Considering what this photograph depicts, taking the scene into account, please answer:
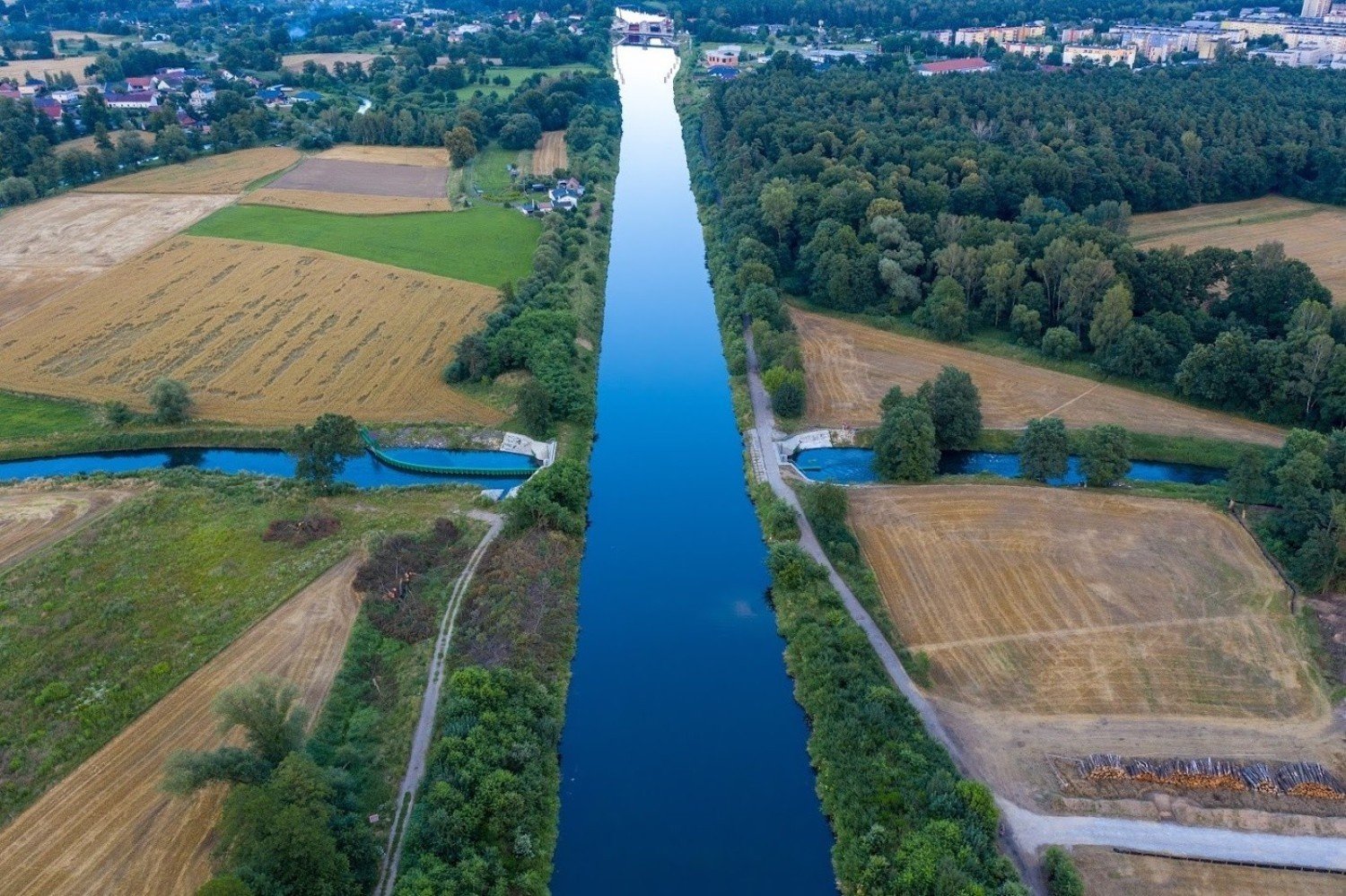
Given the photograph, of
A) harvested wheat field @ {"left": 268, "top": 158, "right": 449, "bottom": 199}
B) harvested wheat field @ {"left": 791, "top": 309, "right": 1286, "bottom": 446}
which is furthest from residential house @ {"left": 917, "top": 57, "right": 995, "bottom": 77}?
harvested wheat field @ {"left": 791, "top": 309, "right": 1286, "bottom": 446}

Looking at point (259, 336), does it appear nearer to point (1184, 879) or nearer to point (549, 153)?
point (549, 153)

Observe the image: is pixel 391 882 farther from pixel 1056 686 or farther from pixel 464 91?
pixel 464 91

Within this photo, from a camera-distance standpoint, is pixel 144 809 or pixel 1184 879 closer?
pixel 1184 879

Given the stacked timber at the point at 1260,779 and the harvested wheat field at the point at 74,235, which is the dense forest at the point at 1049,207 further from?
the harvested wheat field at the point at 74,235

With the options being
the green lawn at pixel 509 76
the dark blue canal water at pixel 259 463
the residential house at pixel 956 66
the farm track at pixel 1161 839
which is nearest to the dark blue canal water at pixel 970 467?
the dark blue canal water at pixel 259 463

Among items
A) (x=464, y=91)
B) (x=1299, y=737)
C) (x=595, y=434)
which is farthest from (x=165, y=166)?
(x=1299, y=737)

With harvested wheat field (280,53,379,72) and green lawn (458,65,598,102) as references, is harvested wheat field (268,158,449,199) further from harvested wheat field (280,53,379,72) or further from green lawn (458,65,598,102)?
harvested wheat field (280,53,379,72)

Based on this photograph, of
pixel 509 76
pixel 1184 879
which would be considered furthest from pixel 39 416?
pixel 509 76
